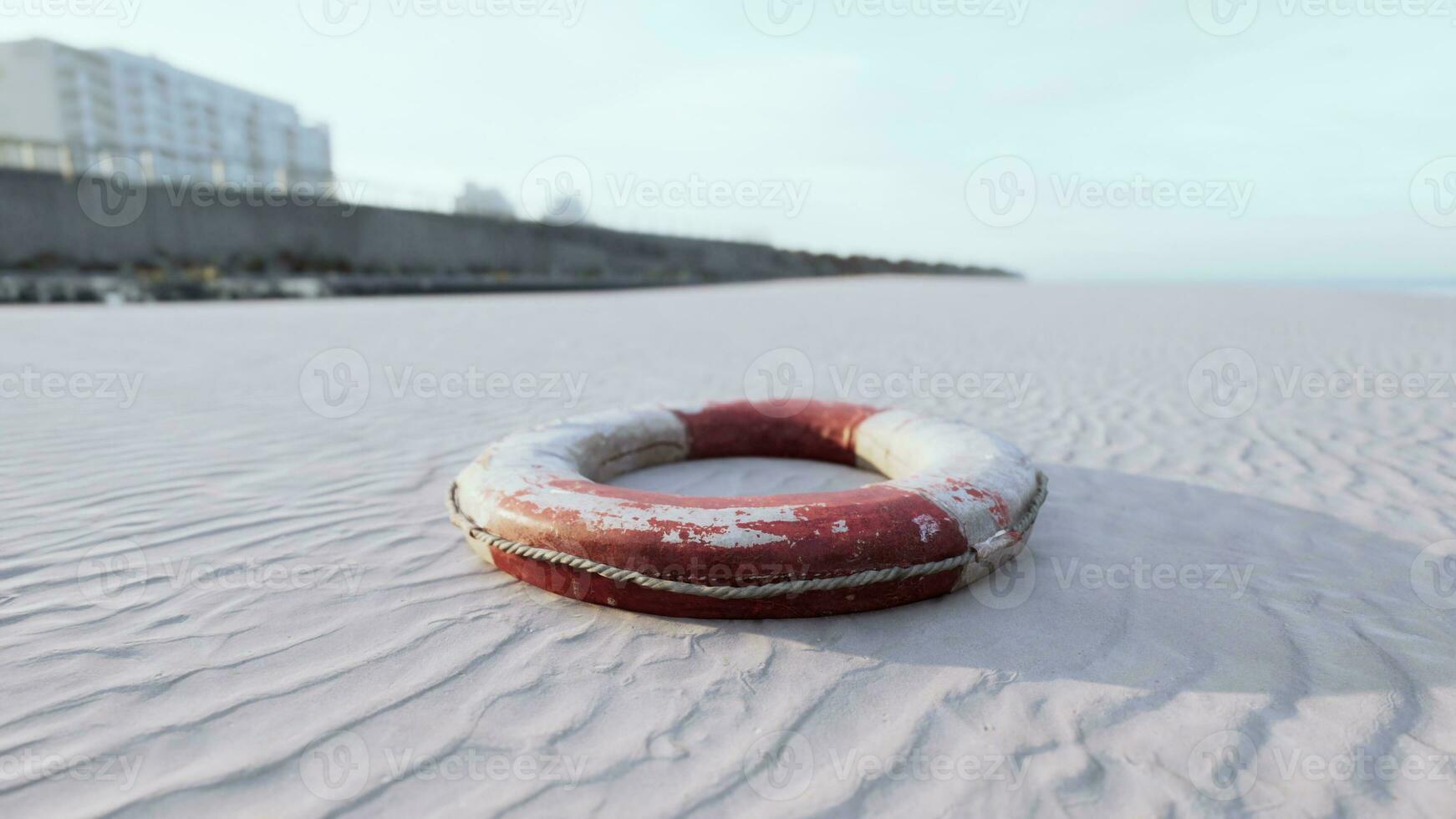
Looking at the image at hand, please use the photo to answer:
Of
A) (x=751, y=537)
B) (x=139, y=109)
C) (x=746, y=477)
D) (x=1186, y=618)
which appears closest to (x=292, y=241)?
(x=746, y=477)

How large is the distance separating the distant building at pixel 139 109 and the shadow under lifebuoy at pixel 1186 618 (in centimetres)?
2518

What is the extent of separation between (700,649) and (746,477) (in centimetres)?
164

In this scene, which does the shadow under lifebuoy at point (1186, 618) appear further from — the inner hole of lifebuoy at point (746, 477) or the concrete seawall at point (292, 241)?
the concrete seawall at point (292, 241)

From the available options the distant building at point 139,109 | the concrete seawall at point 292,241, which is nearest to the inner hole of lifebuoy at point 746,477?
the concrete seawall at point 292,241

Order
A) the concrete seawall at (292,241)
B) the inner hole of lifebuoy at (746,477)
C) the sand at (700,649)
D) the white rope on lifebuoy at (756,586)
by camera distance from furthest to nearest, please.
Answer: the concrete seawall at (292,241)
the inner hole of lifebuoy at (746,477)
the white rope on lifebuoy at (756,586)
the sand at (700,649)

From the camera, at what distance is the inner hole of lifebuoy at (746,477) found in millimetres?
3500

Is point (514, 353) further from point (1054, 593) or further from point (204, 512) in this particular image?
point (1054, 593)

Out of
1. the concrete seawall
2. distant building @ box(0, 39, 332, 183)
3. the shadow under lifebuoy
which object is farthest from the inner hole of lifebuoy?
distant building @ box(0, 39, 332, 183)

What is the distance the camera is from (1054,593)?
7.94 feet

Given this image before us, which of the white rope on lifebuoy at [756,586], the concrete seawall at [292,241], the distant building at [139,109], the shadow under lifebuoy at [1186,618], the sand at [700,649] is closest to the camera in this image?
the sand at [700,649]

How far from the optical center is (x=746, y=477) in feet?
12.1

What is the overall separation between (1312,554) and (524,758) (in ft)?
9.54

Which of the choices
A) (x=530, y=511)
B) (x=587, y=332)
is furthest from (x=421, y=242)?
(x=530, y=511)

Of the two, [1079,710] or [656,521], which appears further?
[656,521]
